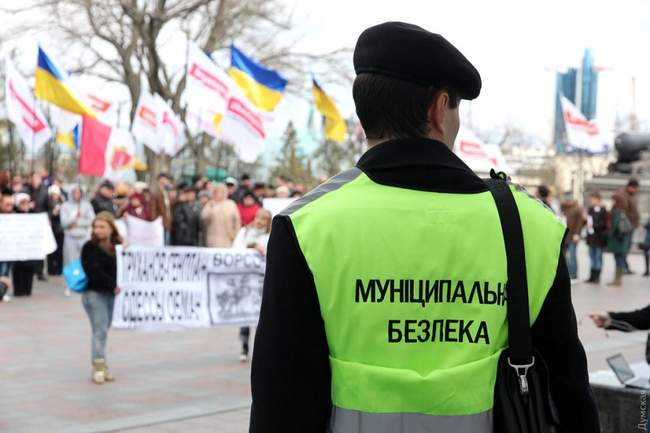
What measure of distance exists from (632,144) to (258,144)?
2451cm

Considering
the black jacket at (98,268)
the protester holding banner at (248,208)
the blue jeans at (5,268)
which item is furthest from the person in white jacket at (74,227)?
the black jacket at (98,268)

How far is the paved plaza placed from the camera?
762cm

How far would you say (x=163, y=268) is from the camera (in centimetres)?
1030

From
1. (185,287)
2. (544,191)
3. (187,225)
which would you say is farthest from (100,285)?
(544,191)

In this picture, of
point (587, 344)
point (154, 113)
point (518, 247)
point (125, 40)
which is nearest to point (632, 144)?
point (125, 40)

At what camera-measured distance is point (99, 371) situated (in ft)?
30.0

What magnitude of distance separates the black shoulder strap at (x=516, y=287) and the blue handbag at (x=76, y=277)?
741cm

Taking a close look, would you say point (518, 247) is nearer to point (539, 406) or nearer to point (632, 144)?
point (539, 406)

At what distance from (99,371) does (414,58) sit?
25.1ft

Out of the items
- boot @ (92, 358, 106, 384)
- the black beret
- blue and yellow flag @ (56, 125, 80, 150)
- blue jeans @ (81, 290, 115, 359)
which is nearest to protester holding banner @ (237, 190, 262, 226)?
blue and yellow flag @ (56, 125, 80, 150)

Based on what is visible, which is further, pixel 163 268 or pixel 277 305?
pixel 163 268

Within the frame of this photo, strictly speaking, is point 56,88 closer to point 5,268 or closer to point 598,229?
point 5,268

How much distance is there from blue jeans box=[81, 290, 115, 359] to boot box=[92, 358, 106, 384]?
45mm

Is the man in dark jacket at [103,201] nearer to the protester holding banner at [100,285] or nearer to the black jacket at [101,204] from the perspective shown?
the black jacket at [101,204]
